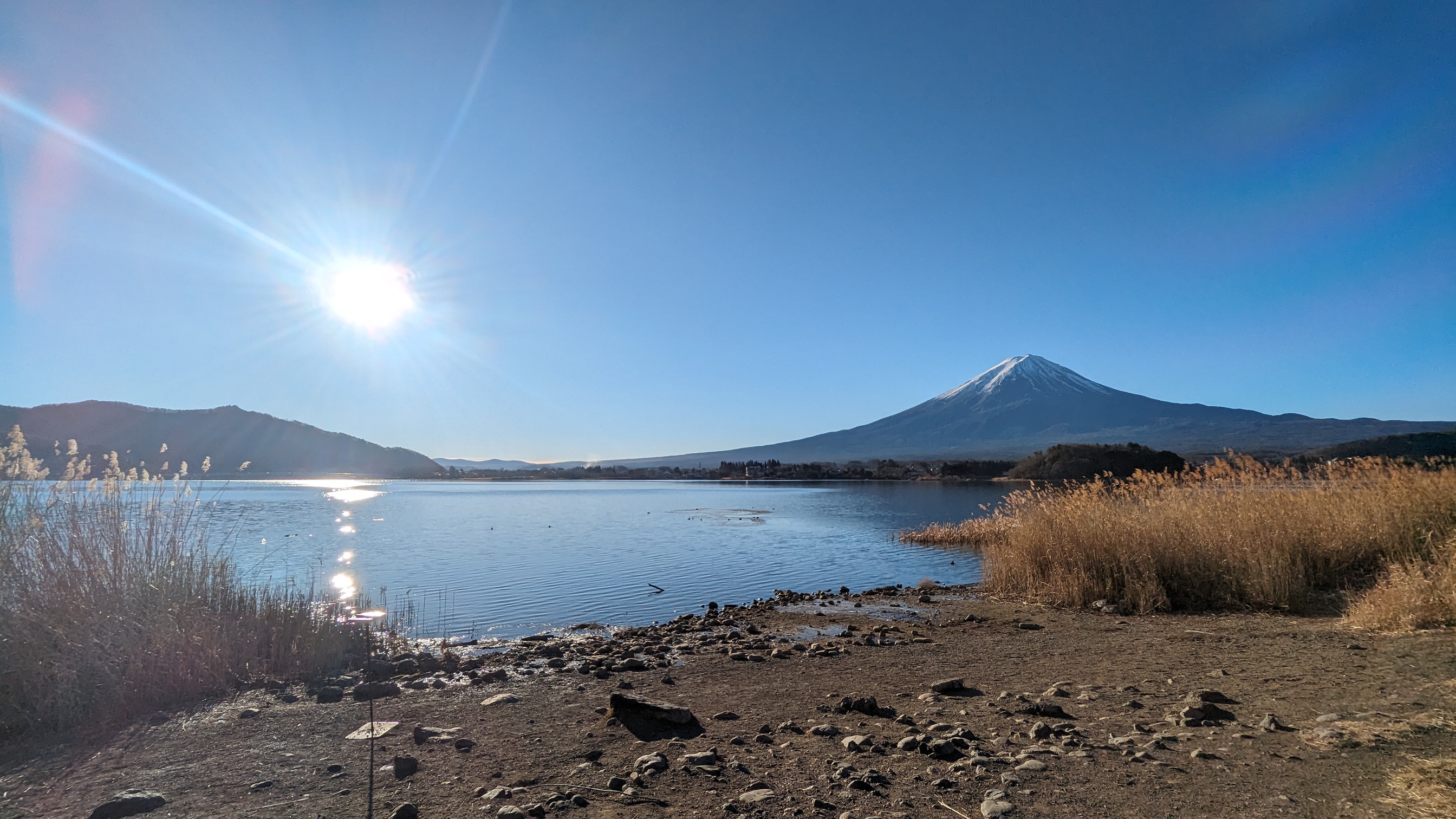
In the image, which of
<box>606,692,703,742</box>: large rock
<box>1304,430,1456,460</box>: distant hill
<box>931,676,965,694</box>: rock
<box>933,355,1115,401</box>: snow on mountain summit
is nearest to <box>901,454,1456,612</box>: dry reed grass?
<box>931,676,965,694</box>: rock

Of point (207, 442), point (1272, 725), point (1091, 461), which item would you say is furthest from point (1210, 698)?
point (207, 442)

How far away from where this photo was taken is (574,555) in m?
19.7

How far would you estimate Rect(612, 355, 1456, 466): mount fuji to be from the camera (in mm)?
126125

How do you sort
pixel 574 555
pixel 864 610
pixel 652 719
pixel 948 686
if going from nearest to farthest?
pixel 652 719
pixel 948 686
pixel 864 610
pixel 574 555

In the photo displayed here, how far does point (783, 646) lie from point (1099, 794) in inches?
190

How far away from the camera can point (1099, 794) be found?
3.45 metres

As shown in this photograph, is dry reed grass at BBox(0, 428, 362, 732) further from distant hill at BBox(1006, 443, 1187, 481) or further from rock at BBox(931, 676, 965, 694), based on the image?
distant hill at BBox(1006, 443, 1187, 481)

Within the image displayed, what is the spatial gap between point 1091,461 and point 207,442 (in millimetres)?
94726

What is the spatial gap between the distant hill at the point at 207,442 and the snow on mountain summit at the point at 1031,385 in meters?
136

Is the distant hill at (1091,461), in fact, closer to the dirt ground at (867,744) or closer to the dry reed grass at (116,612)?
the dirt ground at (867,744)

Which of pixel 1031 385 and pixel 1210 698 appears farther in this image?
pixel 1031 385

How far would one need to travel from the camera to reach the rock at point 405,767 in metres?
3.98

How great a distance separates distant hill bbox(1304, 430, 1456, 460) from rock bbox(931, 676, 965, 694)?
51126 millimetres

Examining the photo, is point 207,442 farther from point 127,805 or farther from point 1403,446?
point 1403,446
